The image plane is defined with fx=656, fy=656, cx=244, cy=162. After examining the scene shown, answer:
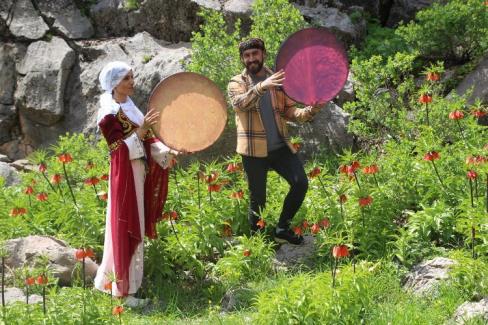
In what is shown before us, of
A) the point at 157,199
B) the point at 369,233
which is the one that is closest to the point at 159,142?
the point at 157,199

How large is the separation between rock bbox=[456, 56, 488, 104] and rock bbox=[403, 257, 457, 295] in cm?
332

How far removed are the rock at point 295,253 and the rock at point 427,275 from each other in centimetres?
95

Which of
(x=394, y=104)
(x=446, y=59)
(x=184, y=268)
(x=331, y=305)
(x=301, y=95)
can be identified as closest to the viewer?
(x=331, y=305)

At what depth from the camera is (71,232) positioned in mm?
5875

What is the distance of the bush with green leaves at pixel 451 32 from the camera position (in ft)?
26.4

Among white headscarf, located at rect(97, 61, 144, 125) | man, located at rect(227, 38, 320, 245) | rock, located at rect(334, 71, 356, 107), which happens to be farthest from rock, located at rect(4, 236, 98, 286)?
rock, located at rect(334, 71, 356, 107)

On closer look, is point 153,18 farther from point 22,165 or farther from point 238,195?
point 238,195

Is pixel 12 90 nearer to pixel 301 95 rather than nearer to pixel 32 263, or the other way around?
pixel 32 263

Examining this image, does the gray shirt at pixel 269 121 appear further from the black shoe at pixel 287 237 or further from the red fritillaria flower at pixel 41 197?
the red fritillaria flower at pixel 41 197

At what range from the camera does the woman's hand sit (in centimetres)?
487

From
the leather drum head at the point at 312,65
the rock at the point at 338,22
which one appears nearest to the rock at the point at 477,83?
the rock at the point at 338,22

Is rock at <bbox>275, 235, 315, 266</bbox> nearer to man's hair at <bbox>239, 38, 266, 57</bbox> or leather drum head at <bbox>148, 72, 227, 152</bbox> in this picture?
leather drum head at <bbox>148, 72, 227, 152</bbox>

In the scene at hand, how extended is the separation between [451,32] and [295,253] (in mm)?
4138

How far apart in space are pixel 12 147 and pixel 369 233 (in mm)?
5978
